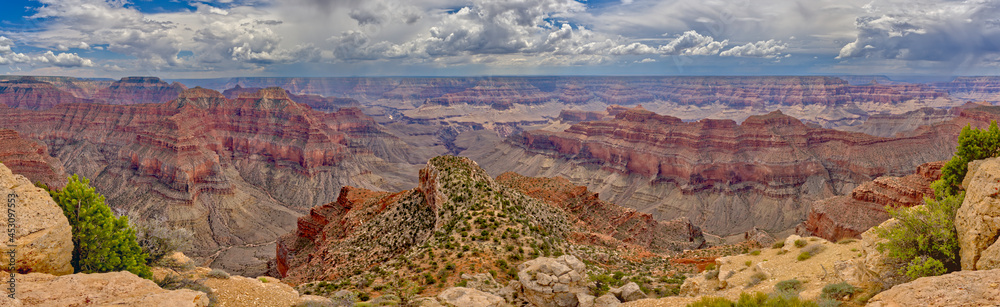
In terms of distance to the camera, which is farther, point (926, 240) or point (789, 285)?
point (789, 285)

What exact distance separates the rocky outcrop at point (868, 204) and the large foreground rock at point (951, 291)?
→ 62.5m

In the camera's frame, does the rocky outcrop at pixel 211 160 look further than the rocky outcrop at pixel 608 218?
Yes

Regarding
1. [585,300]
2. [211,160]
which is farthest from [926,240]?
[211,160]

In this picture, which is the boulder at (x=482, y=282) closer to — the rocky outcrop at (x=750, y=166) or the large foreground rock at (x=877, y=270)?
the large foreground rock at (x=877, y=270)

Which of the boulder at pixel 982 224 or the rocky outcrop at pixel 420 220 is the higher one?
the boulder at pixel 982 224

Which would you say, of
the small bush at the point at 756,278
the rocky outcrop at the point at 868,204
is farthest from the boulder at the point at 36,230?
the rocky outcrop at the point at 868,204

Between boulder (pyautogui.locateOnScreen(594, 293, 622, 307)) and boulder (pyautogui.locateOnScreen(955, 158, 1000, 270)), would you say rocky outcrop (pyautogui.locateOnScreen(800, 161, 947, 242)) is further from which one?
boulder (pyautogui.locateOnScreen(594, 293, 622, 307))

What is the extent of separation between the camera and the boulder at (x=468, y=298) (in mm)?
22016

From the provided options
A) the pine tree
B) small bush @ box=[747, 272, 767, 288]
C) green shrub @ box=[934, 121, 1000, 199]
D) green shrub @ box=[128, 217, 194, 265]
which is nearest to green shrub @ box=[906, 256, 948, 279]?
small bush @ box=[747, 272, 767, 288]

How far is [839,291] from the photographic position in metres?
17.2

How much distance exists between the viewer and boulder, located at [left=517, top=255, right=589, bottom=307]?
23.0m

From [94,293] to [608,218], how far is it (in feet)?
173

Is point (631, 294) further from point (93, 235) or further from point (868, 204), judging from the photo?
point (868, 204)

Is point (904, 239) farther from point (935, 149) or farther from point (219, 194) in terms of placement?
point (935, 149)
